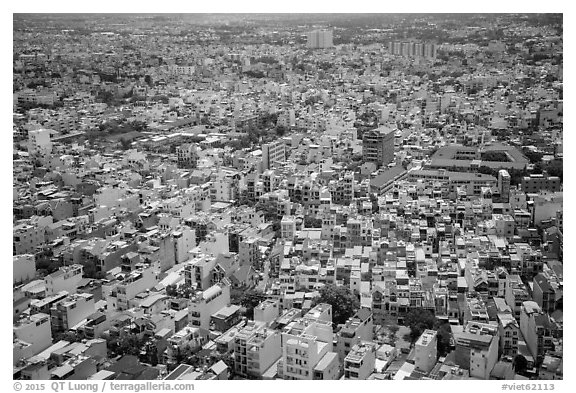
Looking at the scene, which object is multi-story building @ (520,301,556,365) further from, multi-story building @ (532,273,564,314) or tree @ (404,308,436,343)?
tree @ (404,308,436,343)

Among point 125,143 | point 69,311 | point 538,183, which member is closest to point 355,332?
point 69,311

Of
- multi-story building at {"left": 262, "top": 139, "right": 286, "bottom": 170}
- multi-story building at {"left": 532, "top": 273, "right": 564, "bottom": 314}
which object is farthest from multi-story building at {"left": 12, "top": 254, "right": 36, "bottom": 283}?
multi-story building at {"left": 262, "top": 139, "right": 286, "bottom": 170}

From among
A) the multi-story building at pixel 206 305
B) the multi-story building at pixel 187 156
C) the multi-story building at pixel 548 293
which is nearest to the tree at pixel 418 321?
the multi-story building at pixel 548 293

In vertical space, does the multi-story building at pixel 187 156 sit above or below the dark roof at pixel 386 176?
above

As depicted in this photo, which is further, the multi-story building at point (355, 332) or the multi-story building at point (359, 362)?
the multi-story building at point (355, 332)

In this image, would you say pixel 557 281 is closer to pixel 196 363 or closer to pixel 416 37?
pixel 196 363

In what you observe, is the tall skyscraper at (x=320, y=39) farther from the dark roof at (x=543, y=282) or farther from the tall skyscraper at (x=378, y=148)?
the dark roof at (x=543, y=282)

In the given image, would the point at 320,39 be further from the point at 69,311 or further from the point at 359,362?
the point at 359,362
